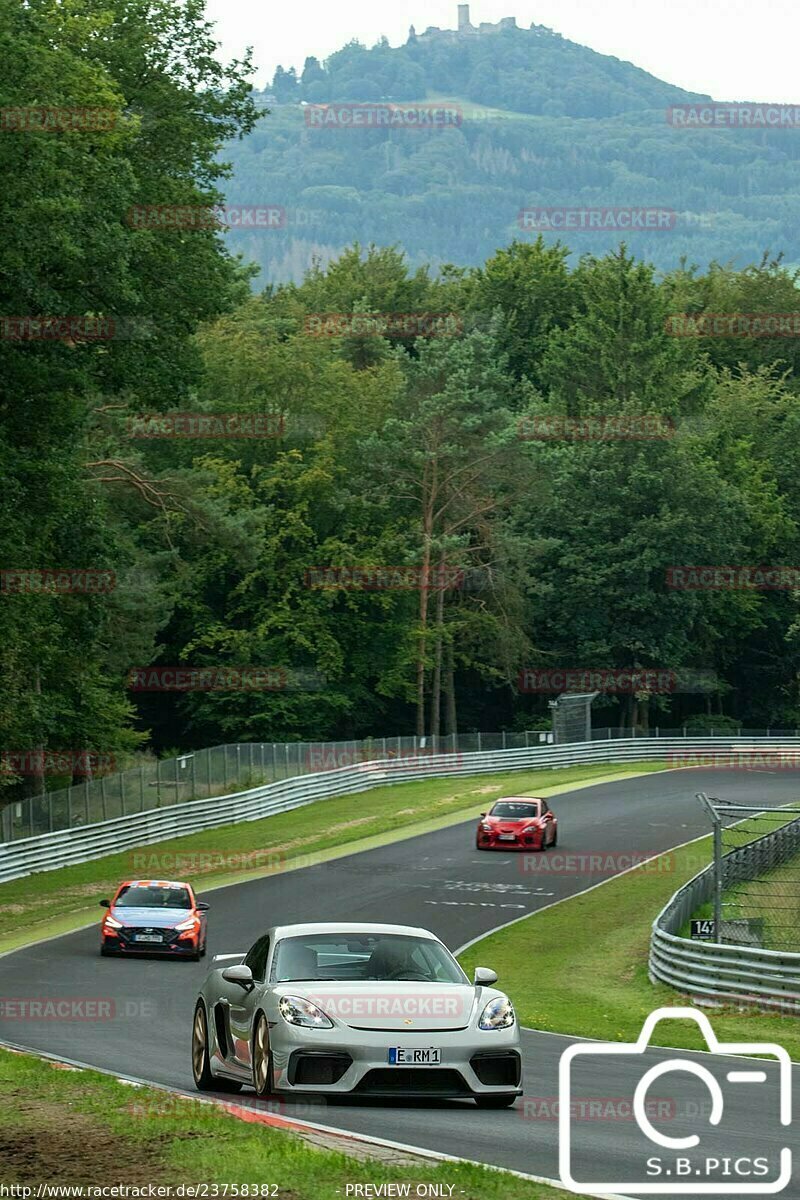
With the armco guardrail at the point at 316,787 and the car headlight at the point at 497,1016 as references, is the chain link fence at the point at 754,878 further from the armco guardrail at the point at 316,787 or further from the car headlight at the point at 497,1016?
the armco guardrail at the point at 316,787

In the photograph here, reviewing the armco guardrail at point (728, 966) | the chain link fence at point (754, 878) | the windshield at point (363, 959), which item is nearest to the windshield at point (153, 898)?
the armco guardrail at point (728, 966)

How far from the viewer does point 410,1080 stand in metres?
11.9

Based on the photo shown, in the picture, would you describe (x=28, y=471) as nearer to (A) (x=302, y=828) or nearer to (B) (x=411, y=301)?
(A) (x=302, y=828)

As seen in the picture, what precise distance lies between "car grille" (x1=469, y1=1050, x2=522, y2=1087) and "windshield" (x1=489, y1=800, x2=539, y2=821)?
3446 cm

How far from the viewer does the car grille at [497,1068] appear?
12.1 meters

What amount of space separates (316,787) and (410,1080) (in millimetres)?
48004

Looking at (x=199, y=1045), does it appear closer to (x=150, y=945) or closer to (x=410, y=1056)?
(x=410, y=1056)

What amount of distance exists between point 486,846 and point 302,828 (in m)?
7.41

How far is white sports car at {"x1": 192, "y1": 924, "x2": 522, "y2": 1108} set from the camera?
1184cm

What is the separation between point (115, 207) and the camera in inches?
1265

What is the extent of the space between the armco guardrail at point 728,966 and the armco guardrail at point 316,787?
19.0 m

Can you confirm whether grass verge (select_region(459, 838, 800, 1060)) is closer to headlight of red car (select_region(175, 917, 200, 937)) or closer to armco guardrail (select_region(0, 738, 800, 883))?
headlight of red car (select_region(175, 917, 200, 937))

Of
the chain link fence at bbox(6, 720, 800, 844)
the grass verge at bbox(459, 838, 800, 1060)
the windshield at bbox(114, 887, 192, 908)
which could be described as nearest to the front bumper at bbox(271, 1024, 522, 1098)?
the grass verge at bbox(459, 838, 800, 1060)

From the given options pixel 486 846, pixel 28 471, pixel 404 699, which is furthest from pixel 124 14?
pixel 404 699
